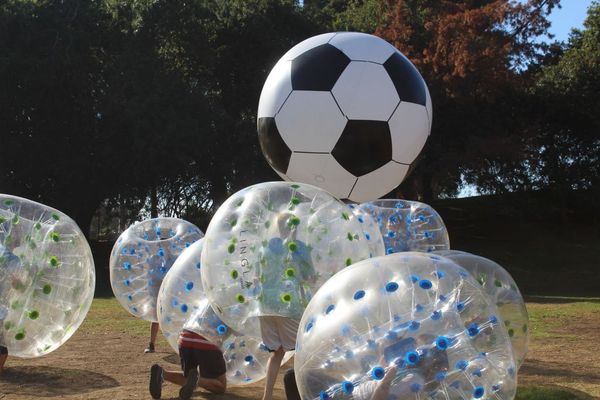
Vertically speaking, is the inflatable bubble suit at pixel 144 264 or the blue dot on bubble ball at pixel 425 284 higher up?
the blue dot on bubble ball at pixel 425 284

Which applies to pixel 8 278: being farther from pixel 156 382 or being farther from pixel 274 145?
pixel 274 145

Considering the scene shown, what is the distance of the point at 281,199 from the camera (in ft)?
16.6

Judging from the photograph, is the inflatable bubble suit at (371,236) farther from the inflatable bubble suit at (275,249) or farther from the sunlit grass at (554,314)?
the sunlit grass at (554,314)

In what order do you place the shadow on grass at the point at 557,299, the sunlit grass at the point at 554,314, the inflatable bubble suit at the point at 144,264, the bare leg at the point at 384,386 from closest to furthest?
1. the bare leg at the point at 384,386
2. the inflatable bubble suit at the point at 144,264
3. the sunlit grass at the point at 554,314
4. the shadow on grass at the point at 557,299

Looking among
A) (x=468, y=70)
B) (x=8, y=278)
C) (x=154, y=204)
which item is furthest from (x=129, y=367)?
(x=154, y=204)

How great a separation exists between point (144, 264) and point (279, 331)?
13.0 feet

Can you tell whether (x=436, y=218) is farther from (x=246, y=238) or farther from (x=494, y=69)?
(x=494, y=69)

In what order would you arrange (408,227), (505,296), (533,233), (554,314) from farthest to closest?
(533,233) → (554,314) → (408,227) → (505,296)

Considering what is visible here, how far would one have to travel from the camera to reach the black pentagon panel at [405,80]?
6.62m

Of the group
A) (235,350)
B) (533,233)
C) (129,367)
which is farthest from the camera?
(533,233)

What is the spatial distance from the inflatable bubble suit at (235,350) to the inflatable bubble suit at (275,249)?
2.87 ft

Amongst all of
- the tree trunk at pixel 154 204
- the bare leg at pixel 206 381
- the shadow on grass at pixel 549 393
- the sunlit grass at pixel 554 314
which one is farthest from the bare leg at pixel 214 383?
the tree trunk at pixel 154 204

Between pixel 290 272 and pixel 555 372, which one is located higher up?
pixel 290 272

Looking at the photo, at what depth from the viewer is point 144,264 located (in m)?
8.56
